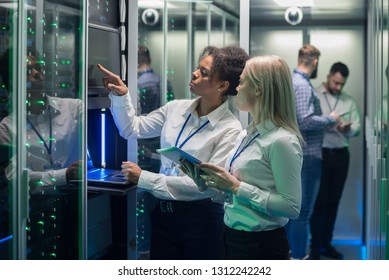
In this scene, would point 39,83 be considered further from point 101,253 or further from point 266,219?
point 101,253

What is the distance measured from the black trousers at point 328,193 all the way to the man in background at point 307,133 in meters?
0.28

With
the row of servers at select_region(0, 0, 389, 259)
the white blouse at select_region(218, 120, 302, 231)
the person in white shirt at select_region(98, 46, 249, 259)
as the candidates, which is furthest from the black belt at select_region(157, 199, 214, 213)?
the white blouse at select_region(218, 120, 302, 231)

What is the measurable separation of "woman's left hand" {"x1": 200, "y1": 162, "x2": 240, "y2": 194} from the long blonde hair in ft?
0.91

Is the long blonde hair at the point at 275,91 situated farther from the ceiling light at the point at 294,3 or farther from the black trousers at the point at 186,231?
the ceiling light at the point at 294,3

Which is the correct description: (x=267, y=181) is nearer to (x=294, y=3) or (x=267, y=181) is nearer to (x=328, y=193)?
(x=328, y=193)

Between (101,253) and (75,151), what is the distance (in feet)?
4.03

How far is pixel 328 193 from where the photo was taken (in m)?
6.63

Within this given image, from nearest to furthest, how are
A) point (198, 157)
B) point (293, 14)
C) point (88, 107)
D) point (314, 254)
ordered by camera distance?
point (198, 157) < point (88, 107) < point (314, 254) < point (293, 14)

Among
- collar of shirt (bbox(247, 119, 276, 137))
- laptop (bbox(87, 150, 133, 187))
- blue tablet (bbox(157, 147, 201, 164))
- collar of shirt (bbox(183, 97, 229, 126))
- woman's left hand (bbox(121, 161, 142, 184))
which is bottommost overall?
laptop (bbox(87, 150, 133, 187))

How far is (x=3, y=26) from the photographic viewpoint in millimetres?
2746

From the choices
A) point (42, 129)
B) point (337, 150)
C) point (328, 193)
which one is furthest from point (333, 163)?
point (42, 129)

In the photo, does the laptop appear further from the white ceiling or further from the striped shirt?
the white ceiling

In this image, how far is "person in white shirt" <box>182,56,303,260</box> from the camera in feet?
9.95

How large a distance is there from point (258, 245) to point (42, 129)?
1026 mm
